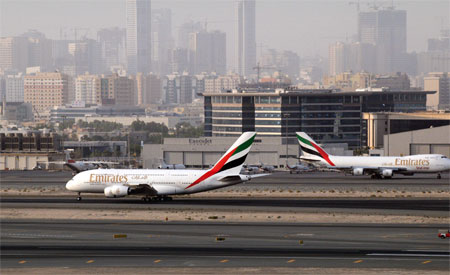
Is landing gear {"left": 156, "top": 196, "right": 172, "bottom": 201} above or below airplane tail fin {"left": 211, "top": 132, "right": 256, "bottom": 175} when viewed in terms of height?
below

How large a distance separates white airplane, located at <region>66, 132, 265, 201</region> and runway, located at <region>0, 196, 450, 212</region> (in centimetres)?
111

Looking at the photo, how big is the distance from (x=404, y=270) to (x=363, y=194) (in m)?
45.3

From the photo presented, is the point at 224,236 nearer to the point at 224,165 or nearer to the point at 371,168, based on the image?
the point at 224,165

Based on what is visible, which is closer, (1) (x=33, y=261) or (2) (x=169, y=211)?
(1) (x=33, y=261)

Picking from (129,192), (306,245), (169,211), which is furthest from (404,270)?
(129,192)

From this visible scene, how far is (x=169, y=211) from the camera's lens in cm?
7150

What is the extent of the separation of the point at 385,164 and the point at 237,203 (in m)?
42.8

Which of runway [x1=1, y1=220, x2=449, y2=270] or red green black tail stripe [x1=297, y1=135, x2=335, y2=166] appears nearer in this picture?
runway [x1=1, y1=220, x2=449, y2=270]

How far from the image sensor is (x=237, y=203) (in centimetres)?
7856

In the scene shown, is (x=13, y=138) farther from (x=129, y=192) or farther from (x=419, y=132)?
(x=129, y=192)

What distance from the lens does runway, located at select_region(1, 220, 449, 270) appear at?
47.2 m

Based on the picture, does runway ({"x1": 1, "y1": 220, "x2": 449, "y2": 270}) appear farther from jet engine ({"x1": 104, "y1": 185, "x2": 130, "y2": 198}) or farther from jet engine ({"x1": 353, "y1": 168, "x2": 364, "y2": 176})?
jet engine ({"x1": 353, "y1": 168, "x2": 364, "y2": 176})

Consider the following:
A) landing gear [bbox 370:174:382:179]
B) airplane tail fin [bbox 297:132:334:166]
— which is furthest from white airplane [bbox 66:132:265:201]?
landing gear [bbox 370:174:382:179]

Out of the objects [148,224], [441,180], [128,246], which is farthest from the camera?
[441,180]
